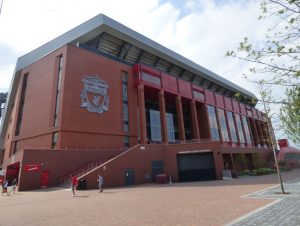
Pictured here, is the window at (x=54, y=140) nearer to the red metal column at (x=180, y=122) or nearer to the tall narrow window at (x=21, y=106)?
the tall narrow window at (x=21, y=106)

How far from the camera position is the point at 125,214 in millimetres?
10117

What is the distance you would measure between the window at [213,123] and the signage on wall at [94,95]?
29.4 metres

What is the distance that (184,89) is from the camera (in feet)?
167

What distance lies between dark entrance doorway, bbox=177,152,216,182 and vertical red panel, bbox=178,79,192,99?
1972 centimetres

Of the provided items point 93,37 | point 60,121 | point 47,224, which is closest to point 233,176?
point 60,121

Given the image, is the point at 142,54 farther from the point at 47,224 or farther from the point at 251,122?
the point at 251,122

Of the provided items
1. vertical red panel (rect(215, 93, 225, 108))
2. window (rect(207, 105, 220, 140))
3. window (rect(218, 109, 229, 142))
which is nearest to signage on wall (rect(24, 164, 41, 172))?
window (rect(207, 105, 220, 140))

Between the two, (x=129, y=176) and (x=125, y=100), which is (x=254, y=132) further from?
(x=129, y=176)

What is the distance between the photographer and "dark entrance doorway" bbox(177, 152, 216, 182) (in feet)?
106

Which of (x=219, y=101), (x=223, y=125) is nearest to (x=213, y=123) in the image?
(x=223, y=125)

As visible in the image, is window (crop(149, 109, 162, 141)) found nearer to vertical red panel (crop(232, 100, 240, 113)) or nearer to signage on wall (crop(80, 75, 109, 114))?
signage on wall (crop(80, 75, 109, 114))

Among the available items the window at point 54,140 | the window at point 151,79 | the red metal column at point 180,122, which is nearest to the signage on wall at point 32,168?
the window at point 54,140

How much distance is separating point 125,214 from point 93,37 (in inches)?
1431

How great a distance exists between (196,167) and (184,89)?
22.7 metres
